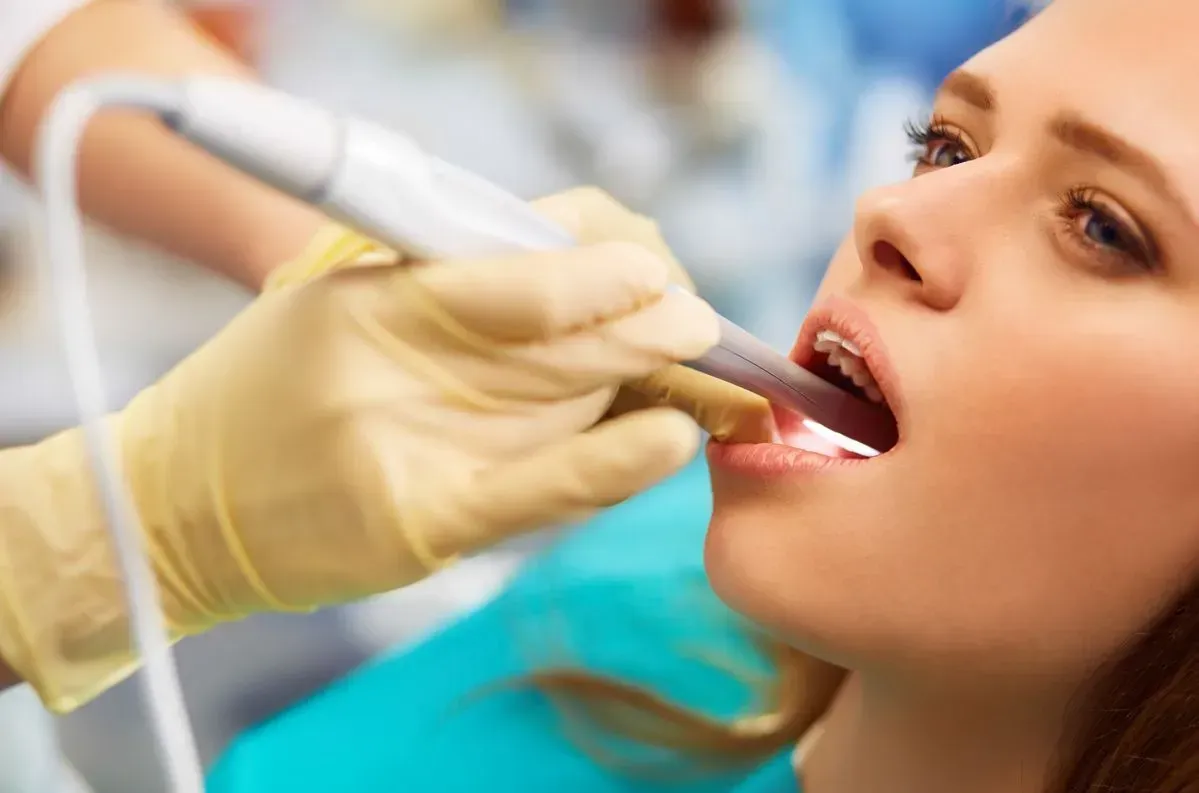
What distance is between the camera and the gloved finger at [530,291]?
1.49ft

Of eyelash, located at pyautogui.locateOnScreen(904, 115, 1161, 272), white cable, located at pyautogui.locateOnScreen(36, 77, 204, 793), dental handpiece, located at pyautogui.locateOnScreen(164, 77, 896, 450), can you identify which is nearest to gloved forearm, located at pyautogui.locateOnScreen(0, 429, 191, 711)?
white cable, located at pyautogui.locateOnScreen(36, 77, 204, 793)

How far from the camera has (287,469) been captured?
504mm

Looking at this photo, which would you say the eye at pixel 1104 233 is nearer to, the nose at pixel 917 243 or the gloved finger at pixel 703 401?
the nose at pixel 917 243

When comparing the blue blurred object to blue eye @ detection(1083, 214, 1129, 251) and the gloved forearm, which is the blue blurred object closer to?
blue eye @ detection(1083, 214, 1129, 251)

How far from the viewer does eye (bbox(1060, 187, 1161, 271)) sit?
1.68 ft

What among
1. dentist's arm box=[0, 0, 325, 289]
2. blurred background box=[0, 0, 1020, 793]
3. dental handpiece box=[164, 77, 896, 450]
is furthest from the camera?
blurred background box=[0, 0, 1020, 793]

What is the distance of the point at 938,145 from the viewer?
0.67m

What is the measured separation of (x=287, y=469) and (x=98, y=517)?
0.13 metres

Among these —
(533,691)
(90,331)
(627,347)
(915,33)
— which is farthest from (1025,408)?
(915,33)

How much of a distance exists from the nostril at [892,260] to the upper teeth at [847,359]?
50mm

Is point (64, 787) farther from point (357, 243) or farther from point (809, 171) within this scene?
point (809, 171)

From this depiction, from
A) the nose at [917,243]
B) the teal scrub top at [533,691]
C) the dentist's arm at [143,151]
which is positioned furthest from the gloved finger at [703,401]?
the dentist's arm at [143,151]

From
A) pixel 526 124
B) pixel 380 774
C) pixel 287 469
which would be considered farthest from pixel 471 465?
pixel 526 124

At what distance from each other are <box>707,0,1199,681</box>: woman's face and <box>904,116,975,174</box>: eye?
0.05 metres
